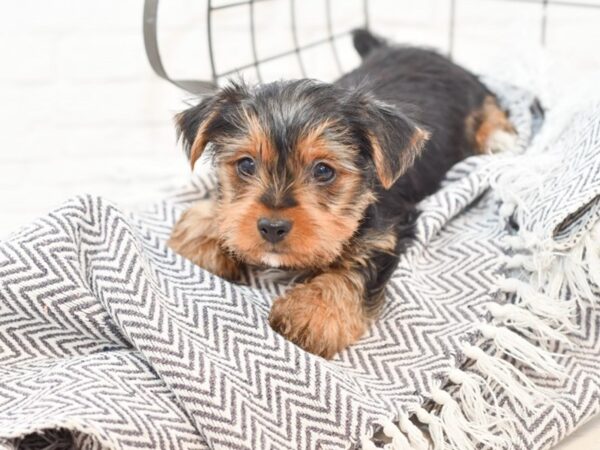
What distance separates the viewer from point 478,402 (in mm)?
2494

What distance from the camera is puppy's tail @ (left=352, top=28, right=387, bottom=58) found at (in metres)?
4.45

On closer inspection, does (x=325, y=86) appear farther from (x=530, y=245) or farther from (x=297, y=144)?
(x=530, y=245)

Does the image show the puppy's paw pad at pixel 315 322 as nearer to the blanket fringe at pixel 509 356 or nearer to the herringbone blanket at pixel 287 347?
the herringbone blanket at pixel 287 347

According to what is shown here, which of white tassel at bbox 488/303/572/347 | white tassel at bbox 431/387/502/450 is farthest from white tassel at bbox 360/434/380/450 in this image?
white tassel at bbox 488/303/572/347

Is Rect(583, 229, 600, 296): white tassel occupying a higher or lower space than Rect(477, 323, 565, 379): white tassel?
higher

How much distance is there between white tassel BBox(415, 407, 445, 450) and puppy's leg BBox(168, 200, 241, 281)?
908mm

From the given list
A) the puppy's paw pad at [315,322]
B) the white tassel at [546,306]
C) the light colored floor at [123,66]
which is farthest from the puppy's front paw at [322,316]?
the light colored floor at [123,66]

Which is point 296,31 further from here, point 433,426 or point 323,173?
point 433,426

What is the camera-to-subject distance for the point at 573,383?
2633mm

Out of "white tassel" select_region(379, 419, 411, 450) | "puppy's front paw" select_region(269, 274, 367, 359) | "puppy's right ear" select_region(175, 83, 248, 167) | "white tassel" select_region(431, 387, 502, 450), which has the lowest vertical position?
"white tassel" select_region(431, 387, 502, 450)

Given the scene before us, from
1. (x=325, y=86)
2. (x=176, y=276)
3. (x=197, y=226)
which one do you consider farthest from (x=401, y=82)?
(x=176, y=276)

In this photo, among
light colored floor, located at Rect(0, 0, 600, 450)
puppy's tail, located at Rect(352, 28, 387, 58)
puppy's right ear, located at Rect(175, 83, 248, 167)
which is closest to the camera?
puppy's right ear, located at Rect(175, 83, 248, 167)

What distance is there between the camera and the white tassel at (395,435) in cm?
234

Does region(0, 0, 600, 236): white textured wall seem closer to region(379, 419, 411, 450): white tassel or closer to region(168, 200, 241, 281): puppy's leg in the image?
region(168, 200, 241, 281): puppy's leg
